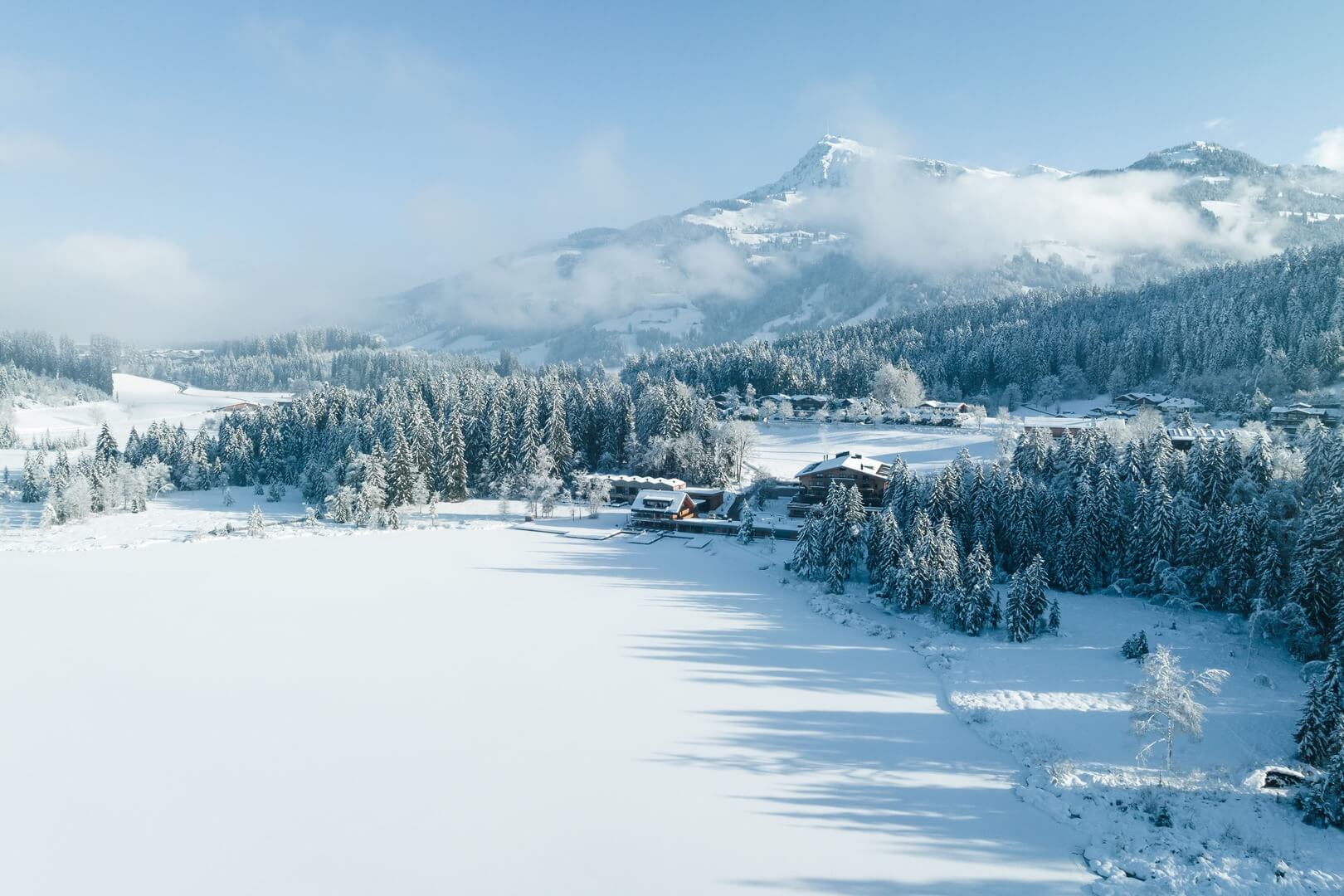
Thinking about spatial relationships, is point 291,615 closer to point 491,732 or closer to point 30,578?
point 491,732

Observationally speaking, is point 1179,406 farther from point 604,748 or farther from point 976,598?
point 604,748

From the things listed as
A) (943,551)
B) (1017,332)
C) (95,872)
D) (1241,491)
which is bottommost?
(95,872)

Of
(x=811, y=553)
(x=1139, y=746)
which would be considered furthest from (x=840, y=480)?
(x=1139, y=746)

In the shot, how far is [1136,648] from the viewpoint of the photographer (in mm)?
30938

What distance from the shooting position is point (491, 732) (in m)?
23.8

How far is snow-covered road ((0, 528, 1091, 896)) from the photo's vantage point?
674 inches

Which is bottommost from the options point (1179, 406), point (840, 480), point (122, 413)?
point (840, 480)

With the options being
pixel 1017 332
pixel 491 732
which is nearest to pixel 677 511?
pixel 491 732

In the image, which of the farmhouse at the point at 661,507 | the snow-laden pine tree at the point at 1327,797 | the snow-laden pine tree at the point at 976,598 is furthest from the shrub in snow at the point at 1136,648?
the farmhouse at the point at 661,507

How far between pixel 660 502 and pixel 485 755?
40856mm

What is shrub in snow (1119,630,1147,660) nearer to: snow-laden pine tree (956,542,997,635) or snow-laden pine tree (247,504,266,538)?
snow-laden pine tree (956,542,997,635)

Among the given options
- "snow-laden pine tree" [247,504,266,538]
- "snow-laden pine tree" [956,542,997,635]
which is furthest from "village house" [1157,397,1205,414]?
"snow-laden pine tree" [247,504,266,538]

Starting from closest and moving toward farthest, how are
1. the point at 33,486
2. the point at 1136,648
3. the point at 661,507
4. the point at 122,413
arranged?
the point at 1136,648
the point at 661,507
the point at 33,486
the point at 122,413

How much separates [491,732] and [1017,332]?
129 meters
